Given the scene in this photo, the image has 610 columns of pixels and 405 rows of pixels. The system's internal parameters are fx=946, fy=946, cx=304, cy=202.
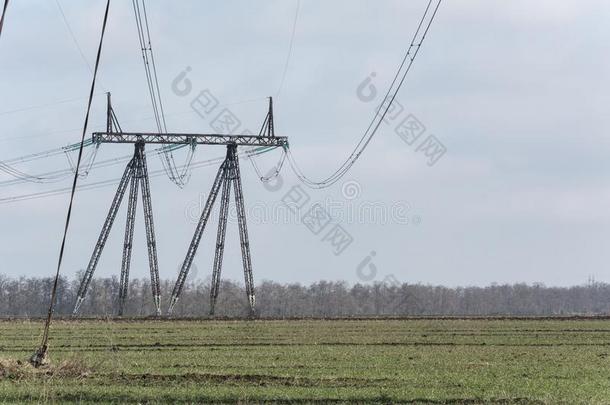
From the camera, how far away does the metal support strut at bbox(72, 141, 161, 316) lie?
261 ft

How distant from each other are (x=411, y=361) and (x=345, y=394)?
9995 millimetres

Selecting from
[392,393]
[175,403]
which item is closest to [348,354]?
[392,393]

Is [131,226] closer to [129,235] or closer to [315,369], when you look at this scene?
[129,235]

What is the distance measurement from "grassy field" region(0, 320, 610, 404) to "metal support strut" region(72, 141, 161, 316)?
32.0 meters

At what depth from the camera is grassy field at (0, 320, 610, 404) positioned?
72.2 ft

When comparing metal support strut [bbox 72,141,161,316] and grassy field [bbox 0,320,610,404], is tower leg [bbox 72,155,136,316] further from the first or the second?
grassy field [bbox 0,320,610,404]

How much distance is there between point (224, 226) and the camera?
79688 millimetres

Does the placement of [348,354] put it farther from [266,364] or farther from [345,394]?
[345,394]

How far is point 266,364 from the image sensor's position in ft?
100

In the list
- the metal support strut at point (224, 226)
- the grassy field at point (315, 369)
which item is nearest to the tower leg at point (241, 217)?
the metal support strut at point (224, 226)

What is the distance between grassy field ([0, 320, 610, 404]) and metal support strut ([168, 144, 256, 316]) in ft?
106

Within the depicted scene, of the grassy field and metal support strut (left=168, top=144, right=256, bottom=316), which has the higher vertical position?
metal support strut (left=168, top=144, right=256, bottom=316)

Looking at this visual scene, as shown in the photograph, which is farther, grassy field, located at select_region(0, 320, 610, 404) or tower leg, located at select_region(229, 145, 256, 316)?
Answer: tower leg, located at select_region(229, 145, 256, 316)

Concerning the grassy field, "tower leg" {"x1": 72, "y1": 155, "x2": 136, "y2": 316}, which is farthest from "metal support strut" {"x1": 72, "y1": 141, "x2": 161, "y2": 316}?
the grassy field
